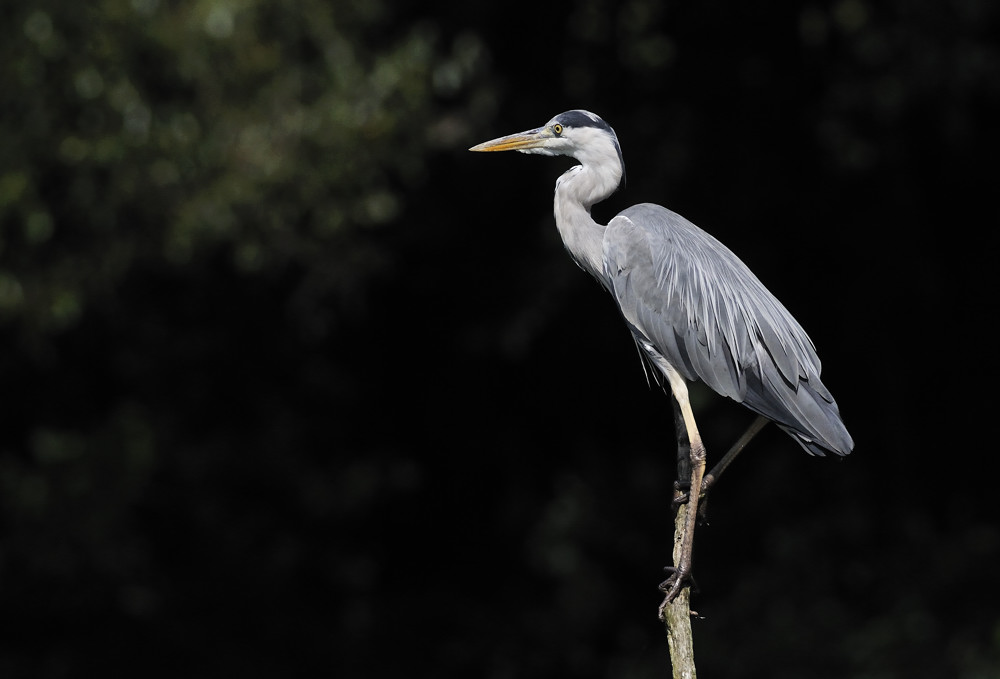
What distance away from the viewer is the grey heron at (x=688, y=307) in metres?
3.27

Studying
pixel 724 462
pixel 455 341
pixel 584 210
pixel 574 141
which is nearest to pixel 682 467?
pixel 724 462

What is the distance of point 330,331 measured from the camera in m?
7.47

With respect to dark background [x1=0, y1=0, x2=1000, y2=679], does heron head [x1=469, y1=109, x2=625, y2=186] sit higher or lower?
higher

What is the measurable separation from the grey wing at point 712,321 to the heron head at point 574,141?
0.19m

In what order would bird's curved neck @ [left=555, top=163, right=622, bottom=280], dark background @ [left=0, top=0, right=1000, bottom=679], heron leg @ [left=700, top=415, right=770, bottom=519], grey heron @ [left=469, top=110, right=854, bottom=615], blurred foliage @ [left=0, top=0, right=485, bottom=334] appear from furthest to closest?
1. dark background @ [left=0, top=0, right=1000, bottom=679]
2. blurred foliage @ [left=0, top=0, right=485, bottom=334]
3. bird's curved neck @ [left=555, top=163, right=622, bottom=280]
4. grey heron @ [left=469, top=110, right=854, bottom=615]
5. heron leg @ [left=700, top=415, right=770, bottom=519]

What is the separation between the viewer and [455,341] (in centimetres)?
764

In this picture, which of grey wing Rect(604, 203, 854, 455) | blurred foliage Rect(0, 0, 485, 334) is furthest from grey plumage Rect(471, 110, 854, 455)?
blurred foliage Rect(0, 0, 485, 334)

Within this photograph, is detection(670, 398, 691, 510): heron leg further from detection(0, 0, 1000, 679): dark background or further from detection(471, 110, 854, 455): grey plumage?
detection(0, 0, 1000, 679): dark background

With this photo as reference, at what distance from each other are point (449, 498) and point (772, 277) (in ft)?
8.48

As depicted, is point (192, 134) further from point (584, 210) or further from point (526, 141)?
point (584, 210)

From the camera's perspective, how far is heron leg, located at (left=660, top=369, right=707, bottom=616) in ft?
9.73

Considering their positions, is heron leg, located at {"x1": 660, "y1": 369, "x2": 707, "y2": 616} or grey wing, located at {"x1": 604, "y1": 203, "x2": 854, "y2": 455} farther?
grey wing, located at {"x1": 604, "y1": 203, "x2": 854, "y2": 455}

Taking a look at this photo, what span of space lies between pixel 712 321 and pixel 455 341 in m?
4.25

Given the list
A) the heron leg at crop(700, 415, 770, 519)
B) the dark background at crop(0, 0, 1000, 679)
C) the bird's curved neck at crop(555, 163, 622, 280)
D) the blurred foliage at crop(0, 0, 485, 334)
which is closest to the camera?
the heron leg at crop(700, 415, 770, 519)
